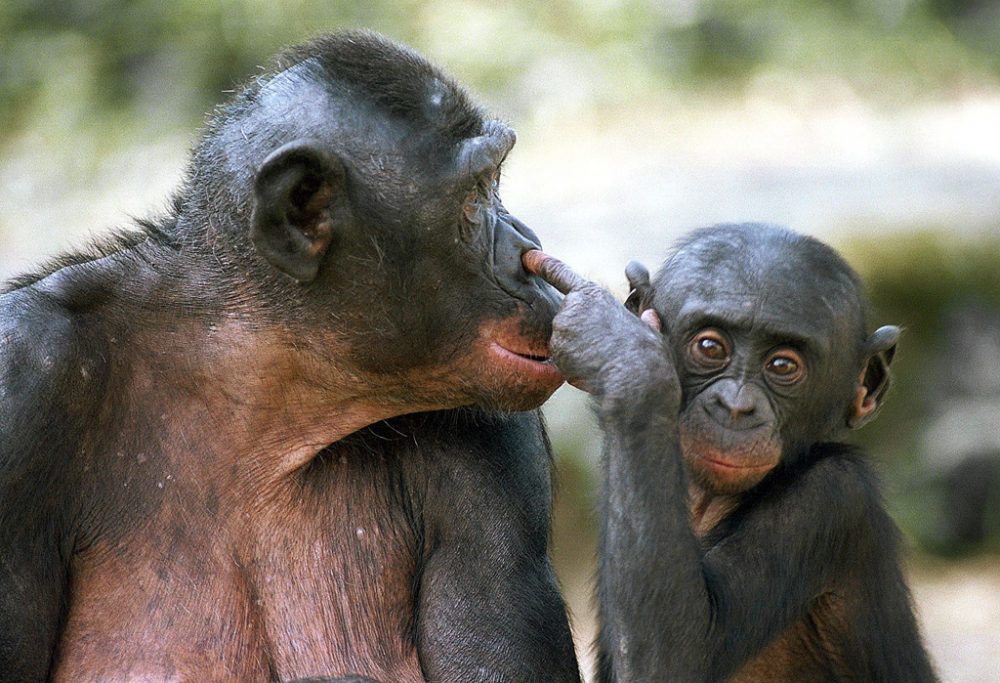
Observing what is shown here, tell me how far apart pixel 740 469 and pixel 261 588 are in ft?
5.48

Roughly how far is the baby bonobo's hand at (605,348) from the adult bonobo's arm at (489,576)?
1.43 ft

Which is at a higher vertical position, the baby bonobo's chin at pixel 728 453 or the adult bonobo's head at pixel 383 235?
the adult bonobo's head at pixel 383 235

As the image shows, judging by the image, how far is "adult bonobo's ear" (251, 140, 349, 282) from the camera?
15.5 ft

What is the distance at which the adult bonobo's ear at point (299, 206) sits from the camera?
4.73 meters

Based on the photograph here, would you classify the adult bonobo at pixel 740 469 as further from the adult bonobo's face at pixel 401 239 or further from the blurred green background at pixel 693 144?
the blurred green background at pixel 693 144

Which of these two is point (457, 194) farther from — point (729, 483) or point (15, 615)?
point (15, 615)

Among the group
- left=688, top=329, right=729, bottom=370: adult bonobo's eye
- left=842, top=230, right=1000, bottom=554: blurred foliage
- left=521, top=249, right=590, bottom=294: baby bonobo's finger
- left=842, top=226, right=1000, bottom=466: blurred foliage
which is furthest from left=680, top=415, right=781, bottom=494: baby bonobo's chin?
left=842, top=230, right=1000, bottom=554: blurred foliage

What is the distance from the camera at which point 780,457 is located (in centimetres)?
528

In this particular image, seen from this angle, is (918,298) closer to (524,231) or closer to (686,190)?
(686,190)

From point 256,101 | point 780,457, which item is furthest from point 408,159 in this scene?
point 780,457

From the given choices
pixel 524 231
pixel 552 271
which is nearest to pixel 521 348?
pixel 552 271

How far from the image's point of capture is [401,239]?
4.84m

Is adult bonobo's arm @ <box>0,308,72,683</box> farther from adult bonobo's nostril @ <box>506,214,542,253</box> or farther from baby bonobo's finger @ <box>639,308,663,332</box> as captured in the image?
baby bonobo's finger @ <box>639,308,663,332</box>

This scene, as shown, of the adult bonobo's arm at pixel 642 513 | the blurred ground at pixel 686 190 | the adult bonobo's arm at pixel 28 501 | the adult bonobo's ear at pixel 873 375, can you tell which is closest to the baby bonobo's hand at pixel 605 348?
the adult bonobo's arm at pixel 642 513
